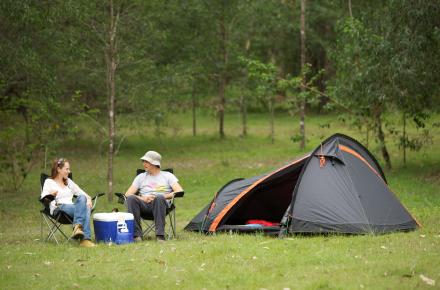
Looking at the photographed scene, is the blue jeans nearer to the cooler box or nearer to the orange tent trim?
the cooler box

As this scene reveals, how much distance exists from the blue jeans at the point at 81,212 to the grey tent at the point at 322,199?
1.52 metres

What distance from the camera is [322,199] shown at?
28.6ft

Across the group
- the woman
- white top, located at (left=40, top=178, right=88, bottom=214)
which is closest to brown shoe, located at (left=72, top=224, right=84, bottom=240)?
the woman

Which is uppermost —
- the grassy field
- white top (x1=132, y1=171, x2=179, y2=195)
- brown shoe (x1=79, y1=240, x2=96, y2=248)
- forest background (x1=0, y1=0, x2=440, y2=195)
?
forest background (x1=0, y1=0, x2=440, y2=195)

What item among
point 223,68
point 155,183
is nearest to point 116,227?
point 155,183

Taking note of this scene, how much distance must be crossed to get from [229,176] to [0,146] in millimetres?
5081

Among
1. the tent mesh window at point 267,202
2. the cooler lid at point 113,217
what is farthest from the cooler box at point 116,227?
the tent mesh window at point 267,202

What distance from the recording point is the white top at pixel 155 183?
9281 millimetres

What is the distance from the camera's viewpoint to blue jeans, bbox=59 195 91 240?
8578mm

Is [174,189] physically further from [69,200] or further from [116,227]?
[69,200]

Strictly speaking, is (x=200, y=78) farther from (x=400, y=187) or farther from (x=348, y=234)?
(x=348, y=234)

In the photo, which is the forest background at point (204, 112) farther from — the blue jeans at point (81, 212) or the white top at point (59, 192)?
the white top at point (59, 192)

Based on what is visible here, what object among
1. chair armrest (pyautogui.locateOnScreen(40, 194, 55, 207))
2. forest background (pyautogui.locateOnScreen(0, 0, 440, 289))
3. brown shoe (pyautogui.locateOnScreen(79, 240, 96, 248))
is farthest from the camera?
chair armrest (pyautogui.locateOnScreen(40, 194, 55, 207))

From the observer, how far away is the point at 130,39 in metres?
16.6
